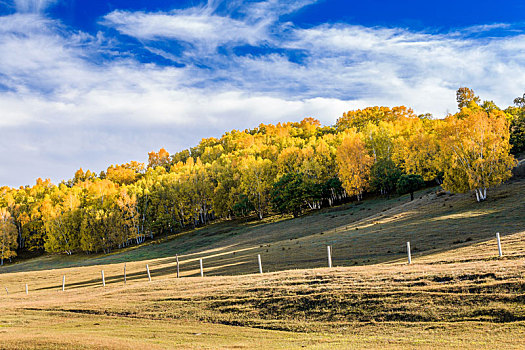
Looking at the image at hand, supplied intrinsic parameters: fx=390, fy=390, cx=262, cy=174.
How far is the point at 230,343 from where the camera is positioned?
35.8 ft

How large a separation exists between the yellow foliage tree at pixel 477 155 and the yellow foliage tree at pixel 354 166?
93.1 ft

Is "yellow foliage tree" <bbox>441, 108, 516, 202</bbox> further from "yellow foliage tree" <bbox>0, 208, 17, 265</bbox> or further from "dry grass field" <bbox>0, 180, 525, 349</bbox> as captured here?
"yellow foliage tree" <bbox>0, 208, 17, 265</bbox>

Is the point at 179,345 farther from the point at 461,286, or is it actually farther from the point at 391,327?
the point at 461,286

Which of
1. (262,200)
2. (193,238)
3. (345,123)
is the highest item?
(345,123)

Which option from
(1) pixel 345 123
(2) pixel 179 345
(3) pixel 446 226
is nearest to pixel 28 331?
(2) pixel 179 345

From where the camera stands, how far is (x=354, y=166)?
81.4 m

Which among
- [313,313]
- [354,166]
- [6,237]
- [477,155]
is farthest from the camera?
[6,237]

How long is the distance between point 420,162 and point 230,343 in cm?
7920

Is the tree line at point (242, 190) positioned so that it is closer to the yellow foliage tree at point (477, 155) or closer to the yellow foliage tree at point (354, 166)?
the yellow foliage tree at point (354, 166)

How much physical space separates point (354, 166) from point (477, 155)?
32.4m

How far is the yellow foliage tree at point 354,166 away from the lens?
80.2 m

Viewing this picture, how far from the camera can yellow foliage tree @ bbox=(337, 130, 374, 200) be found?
80.2 metres

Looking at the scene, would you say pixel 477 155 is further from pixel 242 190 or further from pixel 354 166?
pixel 242 190

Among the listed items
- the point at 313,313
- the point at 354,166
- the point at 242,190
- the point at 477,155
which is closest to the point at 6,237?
the point at 242,190
